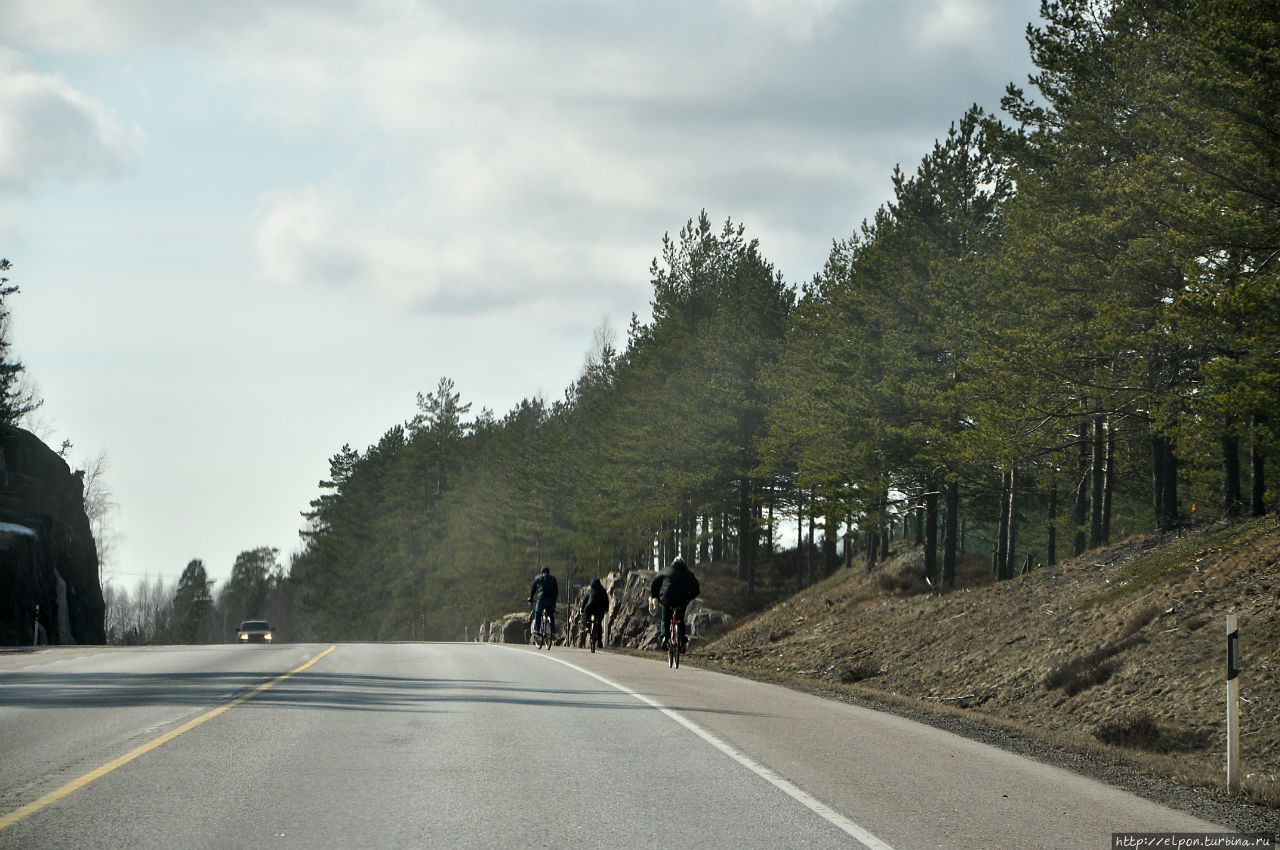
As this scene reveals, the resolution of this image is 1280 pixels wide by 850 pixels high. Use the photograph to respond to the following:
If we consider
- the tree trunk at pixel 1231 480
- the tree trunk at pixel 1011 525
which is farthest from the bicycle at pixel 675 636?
the tree trunk at pixel 1011 525

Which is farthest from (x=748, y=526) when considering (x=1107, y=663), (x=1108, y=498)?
(x=1107, y=663)

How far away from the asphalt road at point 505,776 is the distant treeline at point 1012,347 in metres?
9.41

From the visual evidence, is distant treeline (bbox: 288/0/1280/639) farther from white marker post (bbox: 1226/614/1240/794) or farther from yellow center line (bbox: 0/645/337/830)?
yellow center line (bbox: 0/645/337/830)

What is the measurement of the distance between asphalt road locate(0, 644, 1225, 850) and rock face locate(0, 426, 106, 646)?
40.2m

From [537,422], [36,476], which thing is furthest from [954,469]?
[537,422]

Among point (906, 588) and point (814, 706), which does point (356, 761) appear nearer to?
point (814, 706)

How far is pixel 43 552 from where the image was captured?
55.8 metres

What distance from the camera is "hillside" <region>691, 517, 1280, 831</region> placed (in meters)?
11.4

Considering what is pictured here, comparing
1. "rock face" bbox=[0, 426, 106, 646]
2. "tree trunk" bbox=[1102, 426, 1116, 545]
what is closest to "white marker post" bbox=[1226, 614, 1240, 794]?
"tree trunk" bbox=[1102, 426, 1116, 545]

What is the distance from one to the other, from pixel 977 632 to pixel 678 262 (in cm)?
3210

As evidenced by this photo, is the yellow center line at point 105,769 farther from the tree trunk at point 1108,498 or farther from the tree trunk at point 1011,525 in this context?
the tree trunk at point 1011,525

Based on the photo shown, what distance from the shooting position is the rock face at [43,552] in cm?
4997

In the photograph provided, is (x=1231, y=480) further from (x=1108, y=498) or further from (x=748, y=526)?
(x=748, y=526)

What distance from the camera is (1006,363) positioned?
2458cm
